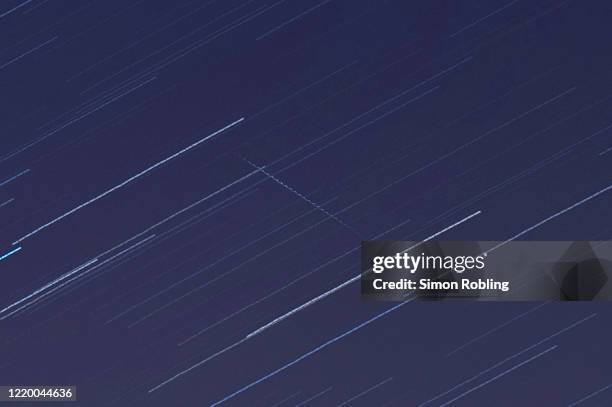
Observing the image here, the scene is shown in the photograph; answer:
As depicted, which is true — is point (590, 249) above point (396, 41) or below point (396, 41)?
below

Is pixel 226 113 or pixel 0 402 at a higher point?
pixel 226 113

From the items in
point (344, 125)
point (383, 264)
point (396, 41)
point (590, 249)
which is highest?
point (396, 41)

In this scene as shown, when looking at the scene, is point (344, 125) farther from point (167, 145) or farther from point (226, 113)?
point (167, 145)

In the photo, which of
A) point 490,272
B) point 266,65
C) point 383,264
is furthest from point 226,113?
point 490,272

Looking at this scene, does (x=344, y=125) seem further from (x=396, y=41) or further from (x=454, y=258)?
(x=454, y=258)

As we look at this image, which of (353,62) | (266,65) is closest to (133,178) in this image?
(266,65)

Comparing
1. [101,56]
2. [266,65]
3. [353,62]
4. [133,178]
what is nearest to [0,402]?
[133,178]

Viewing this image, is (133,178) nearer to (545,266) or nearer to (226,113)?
(226,113)

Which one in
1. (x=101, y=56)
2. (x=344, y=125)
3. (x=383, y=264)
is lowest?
(x=383, y=264)
